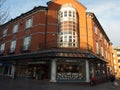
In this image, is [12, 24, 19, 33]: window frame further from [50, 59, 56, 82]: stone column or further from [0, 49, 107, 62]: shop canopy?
[50, 59, 56, 82]: stone column

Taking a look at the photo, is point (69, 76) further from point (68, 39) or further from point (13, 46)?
point (13, 46)

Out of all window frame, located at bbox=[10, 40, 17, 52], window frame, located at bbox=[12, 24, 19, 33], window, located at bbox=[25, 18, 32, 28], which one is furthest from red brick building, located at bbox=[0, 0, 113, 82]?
window frame, located at bbox=[12, 24, 19, 33]

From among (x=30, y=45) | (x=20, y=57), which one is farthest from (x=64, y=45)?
(x=20, y=57)

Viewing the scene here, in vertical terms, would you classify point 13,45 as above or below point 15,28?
below

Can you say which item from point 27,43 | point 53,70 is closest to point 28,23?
point 27,43

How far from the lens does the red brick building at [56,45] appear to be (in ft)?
61.3

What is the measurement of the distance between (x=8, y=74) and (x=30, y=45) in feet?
26.1

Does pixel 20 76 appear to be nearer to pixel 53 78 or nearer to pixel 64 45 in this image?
pixel 53 78

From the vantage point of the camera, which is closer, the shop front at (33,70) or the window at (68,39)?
the shop front at (33,70)

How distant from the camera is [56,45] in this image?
810 inches

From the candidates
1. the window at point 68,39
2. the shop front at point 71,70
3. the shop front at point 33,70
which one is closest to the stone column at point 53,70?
the shop front at point 71,70

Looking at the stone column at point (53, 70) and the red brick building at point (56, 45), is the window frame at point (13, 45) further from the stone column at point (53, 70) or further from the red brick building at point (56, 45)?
the stone column at point (53, 70)

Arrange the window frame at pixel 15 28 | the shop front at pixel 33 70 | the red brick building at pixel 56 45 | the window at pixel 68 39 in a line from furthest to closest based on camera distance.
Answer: the window frame at pixel 15 28, the window at pixel 68 39, the shop front at pixel 33 70, the red brick building at pixel 56 45

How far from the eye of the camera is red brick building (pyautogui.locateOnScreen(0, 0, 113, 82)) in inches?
735
